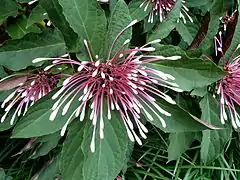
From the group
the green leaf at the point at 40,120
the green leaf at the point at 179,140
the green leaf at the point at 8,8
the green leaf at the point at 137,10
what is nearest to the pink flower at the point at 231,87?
the green leaf at the point at 179,140

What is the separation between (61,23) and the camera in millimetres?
825

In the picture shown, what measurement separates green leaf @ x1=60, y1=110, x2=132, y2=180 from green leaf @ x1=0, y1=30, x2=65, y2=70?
0.19m

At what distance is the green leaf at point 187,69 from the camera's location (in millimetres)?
771

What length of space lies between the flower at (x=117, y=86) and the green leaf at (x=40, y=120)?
3cm

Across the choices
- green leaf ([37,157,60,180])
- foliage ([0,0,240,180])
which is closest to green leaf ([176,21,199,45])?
foliage ([0,0,240,180])

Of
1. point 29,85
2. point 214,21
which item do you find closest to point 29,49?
point 29,85

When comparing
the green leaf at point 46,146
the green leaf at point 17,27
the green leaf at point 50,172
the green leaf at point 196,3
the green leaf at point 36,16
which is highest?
the green leaf at point 36,16

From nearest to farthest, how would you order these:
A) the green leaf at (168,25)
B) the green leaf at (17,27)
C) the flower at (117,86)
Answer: the flower at (117,86)
the green leaf at (168,25)
the green leaf at (17,27)

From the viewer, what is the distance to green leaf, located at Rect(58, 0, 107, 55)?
0.79m

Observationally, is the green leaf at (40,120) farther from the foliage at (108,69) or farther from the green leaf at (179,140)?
the green leaf at (179,140)

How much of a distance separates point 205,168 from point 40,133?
2.55ft

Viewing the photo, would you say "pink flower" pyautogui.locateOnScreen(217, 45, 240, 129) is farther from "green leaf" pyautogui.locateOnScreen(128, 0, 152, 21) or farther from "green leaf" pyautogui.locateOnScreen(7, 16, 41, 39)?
"green leaf" pyautogui.locateOnScreen(7, 16, 41, 39)

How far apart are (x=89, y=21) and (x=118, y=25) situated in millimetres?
55

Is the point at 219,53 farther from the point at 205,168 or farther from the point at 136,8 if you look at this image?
the point at 205,168
